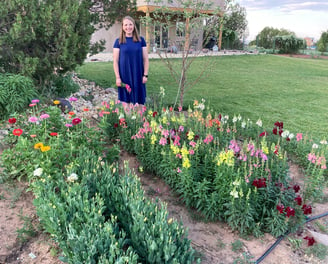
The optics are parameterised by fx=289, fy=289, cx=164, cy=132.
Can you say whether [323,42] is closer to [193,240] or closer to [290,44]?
[290,44]

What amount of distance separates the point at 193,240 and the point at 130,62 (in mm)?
3071

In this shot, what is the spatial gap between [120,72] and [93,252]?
11.2ft

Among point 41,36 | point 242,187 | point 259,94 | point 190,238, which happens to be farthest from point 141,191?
point 259,94

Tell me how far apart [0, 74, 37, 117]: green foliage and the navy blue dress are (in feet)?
5.03

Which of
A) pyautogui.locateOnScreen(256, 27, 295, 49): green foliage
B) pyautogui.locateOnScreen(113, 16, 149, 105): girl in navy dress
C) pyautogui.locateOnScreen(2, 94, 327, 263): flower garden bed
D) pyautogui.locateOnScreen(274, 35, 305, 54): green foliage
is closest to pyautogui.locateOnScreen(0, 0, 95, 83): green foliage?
pyautogui.locateOnScreen(113, 16, 149, 105): girl in navy dress

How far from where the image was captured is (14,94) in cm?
455

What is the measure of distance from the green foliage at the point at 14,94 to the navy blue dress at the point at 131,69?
153 centimetres

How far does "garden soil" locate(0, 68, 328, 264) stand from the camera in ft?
8.38

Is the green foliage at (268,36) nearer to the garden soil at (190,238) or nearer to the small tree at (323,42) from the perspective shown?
the small tree at (323,42)

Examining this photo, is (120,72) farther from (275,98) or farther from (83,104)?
(275,98)

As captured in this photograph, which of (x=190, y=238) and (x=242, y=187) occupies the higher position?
(x=242, y=187)

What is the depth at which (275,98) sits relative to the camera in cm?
813

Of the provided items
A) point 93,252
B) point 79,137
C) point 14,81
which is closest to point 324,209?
point 93,252

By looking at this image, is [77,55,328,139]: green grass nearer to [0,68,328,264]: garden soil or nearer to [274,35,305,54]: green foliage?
[0,68,328,264]: garden soil
